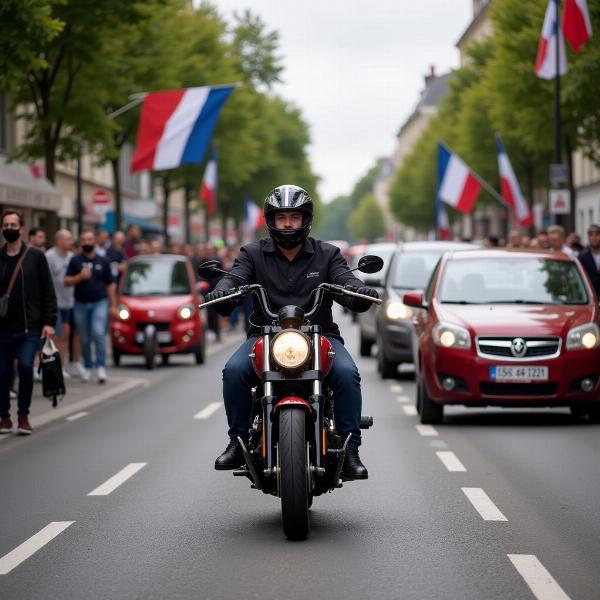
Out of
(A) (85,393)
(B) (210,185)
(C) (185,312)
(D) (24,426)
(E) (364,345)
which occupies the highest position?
(B) (210,185)

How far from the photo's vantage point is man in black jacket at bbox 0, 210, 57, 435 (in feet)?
41.6

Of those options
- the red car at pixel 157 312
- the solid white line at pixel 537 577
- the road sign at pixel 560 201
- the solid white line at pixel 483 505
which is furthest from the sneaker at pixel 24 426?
the road sign at pixel 560 201

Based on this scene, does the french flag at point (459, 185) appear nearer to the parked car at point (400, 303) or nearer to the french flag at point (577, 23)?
the french flag at point (577, 23)

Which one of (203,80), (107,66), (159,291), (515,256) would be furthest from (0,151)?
(515,256)

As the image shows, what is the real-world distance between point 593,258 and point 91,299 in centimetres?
648

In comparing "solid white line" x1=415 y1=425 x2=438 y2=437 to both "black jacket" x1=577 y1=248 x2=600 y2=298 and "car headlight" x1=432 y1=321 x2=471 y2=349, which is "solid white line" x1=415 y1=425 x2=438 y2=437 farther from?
"black jacket" x1=577 y1=248 x2=600 y2=298

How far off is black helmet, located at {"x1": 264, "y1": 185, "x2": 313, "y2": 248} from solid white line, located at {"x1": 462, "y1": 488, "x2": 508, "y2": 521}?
1.91m

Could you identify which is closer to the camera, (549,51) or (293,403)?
(293,403)

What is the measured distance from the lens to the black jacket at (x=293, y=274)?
806 centimetres

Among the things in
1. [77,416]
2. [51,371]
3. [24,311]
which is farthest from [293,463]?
[77,416]

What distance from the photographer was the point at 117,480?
10.2 metres

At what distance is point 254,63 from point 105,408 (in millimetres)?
56512

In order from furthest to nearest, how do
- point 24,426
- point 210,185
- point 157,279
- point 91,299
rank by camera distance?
1. point 210,185
2. point 157,279
3. point 91,299
4. point 24,426

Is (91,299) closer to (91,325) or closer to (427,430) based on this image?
(91,325)
